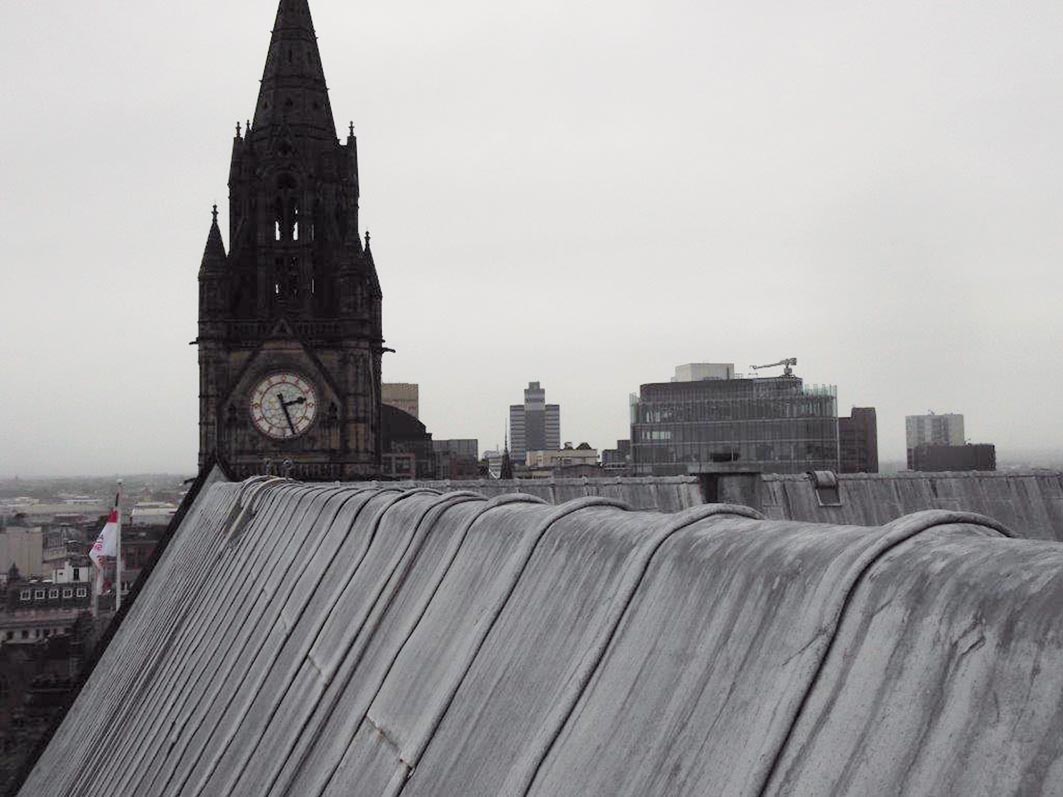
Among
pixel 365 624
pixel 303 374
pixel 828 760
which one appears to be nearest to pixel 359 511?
pixel 365 624

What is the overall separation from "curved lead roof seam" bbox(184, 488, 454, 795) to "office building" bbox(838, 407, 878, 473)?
102 m

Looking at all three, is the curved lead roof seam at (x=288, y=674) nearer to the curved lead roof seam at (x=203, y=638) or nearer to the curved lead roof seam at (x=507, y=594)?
the curved lead roof seam at (x=203, y=638)

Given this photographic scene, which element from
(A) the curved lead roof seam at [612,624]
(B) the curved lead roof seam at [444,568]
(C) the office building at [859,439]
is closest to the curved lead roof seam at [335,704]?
(B) the curved lead roof seam at [444,568]

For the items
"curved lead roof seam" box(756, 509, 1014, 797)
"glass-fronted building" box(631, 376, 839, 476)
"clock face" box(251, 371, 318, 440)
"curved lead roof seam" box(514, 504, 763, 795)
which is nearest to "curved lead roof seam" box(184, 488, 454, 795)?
"curved lead roof seam" box(514, 504, 763, 795)

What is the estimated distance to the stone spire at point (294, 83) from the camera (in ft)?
131

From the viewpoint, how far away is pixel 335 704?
423cm

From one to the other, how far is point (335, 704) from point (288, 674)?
3.01ft

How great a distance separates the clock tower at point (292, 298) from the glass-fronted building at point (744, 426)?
47.1 m

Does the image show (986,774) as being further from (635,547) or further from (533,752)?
(635,547)

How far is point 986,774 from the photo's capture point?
61.5 inches

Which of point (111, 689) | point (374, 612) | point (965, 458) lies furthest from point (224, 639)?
point (965, 458)

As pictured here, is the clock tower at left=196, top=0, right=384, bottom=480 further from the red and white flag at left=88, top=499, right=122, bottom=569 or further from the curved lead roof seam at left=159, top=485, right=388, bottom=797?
the curved lead roof seam at left=159, top=485, right=388, bottom=797

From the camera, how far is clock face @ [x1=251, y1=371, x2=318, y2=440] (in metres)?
36.0

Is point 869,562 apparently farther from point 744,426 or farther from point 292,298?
point 744,426
